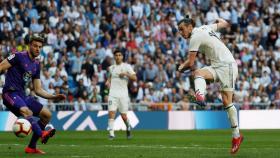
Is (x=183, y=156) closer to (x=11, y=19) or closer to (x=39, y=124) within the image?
(x=39, y=124)

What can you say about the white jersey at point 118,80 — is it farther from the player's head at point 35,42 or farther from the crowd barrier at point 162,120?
the player's head at point 35,42

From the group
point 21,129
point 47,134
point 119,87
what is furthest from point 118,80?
point 21,129

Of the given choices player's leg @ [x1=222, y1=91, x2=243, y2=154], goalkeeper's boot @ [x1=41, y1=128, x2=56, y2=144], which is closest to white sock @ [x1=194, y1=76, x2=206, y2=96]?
player's leg @ [x1=222, y1=91, x2=243, y2=154]

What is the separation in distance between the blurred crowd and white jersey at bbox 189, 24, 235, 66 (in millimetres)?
16671

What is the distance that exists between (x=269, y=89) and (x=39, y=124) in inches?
901

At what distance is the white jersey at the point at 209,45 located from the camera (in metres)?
16.9

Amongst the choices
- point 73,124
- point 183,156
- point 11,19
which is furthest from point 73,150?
point 11,19

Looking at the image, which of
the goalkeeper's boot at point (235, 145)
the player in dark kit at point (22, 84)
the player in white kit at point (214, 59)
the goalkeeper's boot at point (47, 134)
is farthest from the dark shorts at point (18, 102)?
the goalkeeper's boot at point (235, 145)

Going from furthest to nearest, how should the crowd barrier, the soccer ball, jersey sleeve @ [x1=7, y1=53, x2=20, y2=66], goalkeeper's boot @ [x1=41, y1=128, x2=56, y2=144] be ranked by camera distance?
1. the crowd barrier
2. jersey sleeve @ [x1=7, y1=53, x2=20, y2=66]
3. goalkeeper's boot @ [x1=41, y1=128, x2=56, y2=144]
4. the soccer ball

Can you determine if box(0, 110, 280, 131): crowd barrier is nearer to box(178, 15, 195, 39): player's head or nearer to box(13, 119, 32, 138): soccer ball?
box(178, 15, 195, 39): player's head

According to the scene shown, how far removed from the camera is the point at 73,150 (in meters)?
17.9

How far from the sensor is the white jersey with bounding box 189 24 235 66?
16938mm

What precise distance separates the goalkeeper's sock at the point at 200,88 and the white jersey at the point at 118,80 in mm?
9796

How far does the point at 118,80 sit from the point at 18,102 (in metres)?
9.97
